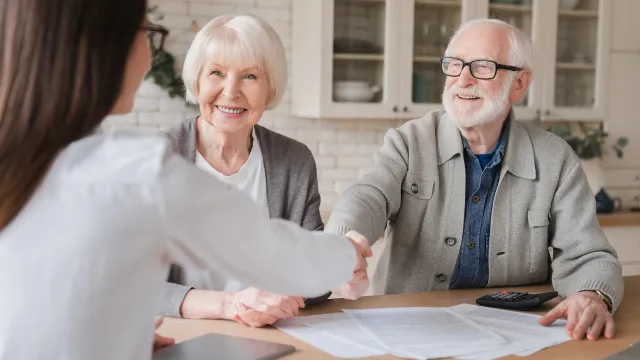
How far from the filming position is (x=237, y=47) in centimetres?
207

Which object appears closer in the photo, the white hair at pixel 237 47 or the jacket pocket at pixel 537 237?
the white hair at pixel 237 47

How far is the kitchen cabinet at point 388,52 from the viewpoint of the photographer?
3850 mm

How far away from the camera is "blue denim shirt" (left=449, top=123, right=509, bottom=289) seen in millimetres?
2238

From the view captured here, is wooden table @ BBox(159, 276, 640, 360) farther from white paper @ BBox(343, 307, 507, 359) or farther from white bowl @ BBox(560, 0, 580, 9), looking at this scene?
white bowl @ BBox(560, 0, 580, 9)

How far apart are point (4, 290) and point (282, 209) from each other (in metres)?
1.26

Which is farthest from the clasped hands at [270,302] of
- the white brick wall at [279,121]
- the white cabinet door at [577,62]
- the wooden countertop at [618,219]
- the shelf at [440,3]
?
the white cabinet door at [577,62]

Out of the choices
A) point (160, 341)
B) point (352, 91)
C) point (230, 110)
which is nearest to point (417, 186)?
point (230, 110)

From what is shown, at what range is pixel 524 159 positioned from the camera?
2.30 meters

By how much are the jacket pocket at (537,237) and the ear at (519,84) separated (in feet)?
1.30

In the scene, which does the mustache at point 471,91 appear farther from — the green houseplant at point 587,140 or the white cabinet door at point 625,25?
the white cabinet door at point 625,25

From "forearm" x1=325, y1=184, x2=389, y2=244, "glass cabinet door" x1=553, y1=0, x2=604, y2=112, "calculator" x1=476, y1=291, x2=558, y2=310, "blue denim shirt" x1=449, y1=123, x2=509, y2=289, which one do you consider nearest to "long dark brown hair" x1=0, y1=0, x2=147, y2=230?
"forearm" x1=325, y1=184, x2=389, y2=244

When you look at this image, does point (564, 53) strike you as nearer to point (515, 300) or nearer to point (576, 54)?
point (576, 54)

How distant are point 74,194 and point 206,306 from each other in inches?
33.3

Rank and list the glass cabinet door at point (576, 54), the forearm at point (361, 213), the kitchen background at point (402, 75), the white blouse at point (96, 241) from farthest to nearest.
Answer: the glass cabinet door at point (576, 54), the kitchen background at point (402, 75), the forearm at point (361, 213), the white blouse at point (96, 241)
